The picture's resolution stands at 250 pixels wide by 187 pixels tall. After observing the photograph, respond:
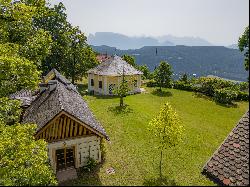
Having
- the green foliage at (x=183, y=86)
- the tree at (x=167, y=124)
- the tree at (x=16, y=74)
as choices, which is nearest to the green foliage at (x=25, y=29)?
the tree at (x=16, y=74)

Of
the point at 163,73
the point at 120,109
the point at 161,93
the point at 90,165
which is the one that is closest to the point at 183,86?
the point at 163,73

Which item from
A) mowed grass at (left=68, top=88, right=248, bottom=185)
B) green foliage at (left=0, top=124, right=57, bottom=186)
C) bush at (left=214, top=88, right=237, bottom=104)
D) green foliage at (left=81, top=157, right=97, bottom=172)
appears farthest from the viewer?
bush at (left=214, top=88, right=237, bottom=104)

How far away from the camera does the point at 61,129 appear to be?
2262 cm

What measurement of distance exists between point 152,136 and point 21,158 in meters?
20.5

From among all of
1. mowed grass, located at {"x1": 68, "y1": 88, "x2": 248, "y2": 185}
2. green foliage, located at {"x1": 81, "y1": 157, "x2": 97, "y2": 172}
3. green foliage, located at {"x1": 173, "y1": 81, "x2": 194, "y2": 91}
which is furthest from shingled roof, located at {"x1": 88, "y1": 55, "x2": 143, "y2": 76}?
green foliage, located at {"x1": 81, "y1": 157, "x2": 97, "y2": 172}

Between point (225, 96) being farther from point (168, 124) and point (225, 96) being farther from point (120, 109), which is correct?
point (168, 124)

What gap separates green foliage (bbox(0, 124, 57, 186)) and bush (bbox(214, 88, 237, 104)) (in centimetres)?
4036

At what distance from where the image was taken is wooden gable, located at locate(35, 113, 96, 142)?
22.1m

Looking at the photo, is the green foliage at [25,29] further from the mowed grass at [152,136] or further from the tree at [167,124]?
the tree at [167,124]

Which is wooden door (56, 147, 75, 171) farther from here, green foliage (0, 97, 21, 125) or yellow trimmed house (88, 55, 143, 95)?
yellow trimmed house (88, 55, 143, 95)

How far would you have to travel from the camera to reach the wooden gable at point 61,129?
72.6 feet

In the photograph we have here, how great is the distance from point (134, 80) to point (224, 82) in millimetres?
18164

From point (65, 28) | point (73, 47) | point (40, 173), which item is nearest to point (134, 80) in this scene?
point (73, 47)

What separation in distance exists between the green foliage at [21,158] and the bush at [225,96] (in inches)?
1589
